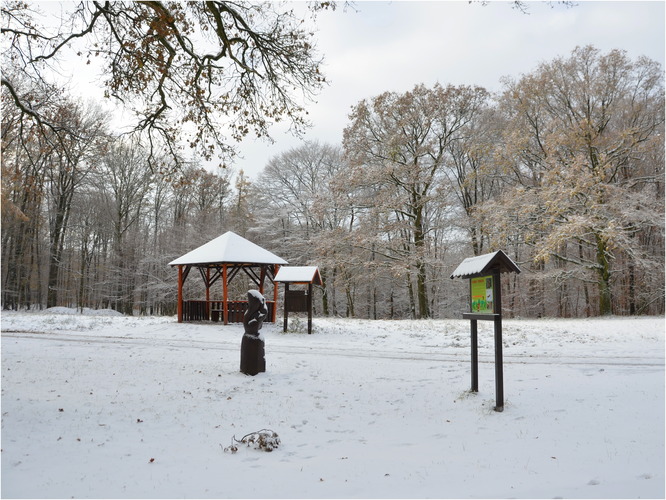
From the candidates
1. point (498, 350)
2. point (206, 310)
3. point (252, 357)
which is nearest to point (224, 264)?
point (206, 310)

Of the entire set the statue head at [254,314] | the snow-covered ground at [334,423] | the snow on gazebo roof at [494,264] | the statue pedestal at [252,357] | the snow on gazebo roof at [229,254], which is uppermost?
the snow on gazebo roof at [229,254]

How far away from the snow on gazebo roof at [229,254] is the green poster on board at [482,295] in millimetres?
11872

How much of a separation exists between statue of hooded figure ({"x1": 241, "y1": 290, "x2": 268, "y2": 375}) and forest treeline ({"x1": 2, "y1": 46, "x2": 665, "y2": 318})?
3003 millimetres

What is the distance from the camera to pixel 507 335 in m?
13.4

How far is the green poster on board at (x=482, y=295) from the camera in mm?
6488

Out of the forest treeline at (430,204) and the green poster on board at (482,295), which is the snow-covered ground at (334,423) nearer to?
the green poster on board at (482,295)

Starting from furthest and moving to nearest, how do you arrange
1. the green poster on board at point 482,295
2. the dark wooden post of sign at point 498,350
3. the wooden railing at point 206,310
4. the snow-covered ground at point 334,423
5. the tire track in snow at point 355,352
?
the wooden railing at point 206,310
the tire track in snow at point 355,352
the green poster on board at point 482,295
the dark wooden post of sign at point 498,350
the snow-covered ground at point 334,423

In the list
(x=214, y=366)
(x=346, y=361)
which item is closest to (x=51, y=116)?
(x=214, y=366)

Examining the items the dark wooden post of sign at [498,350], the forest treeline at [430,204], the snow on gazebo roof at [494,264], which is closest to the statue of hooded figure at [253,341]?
the forest treeline at [430,204]

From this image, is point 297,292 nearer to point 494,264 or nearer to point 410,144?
point 494,264

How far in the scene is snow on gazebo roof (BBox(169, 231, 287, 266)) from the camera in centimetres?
1775

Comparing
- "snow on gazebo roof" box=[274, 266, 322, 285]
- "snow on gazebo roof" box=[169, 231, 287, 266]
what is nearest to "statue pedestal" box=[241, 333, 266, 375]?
"snow on gazebo roof" box=[274, 266, 322, 285]

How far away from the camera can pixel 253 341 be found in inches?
338

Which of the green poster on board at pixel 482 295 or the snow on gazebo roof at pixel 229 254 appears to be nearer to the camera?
the green poster on board at pixel 482 295
